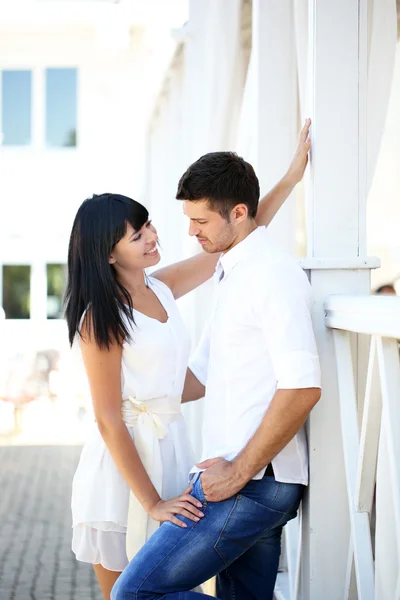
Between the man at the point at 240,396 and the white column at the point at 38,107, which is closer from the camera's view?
the man at the point at 240,396

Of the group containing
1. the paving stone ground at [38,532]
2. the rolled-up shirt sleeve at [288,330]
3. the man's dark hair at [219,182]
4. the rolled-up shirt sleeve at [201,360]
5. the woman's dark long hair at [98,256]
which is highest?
the man's dark hair at [219,182]

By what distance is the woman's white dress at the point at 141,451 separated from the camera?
2.60 m

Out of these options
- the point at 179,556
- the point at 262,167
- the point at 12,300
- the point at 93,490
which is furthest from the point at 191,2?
the point at 12,300

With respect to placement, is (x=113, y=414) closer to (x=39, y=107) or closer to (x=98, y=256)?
(x=98, y=256)

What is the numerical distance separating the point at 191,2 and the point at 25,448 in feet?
17.0

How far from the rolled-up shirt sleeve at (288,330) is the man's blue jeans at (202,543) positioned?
1.14ft

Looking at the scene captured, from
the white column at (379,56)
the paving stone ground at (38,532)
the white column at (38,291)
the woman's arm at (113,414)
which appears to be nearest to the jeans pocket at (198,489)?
the woman's arm at (113,414)

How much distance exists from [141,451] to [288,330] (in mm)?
766

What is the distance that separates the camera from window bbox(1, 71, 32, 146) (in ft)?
51.4

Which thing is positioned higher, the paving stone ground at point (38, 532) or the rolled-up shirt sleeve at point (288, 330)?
the rolled-up shirt sleeve at point (288, 330)

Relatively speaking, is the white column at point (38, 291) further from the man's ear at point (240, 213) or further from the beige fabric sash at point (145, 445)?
the man's ear at point (240, 213)

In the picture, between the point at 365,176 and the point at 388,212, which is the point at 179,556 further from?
the point at 388,212

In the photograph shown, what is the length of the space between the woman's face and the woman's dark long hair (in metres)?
0.02

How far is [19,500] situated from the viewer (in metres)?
6.28
